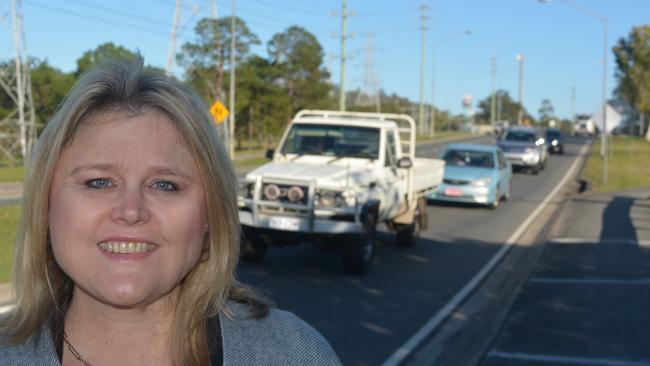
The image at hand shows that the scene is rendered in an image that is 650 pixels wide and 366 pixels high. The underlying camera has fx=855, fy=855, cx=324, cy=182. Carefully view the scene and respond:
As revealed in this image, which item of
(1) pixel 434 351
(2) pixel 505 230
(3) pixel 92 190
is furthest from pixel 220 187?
(2) pixel 505 230

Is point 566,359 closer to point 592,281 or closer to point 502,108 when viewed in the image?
point 592,281

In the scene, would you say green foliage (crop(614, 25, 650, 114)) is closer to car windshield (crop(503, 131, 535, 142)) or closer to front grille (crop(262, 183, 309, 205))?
car windshield (crop(503, 131, 535, 142))

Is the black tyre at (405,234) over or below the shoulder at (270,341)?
below

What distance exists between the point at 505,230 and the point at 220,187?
16.9m

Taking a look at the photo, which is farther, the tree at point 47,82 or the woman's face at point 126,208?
the tree at point 47,82

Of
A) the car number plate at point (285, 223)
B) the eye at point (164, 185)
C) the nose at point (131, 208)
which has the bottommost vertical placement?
the car number plate at point (285, 223)

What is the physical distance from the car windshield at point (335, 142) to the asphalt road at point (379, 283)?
5.48 ft

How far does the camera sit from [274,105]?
175ft

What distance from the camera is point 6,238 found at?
13.0m

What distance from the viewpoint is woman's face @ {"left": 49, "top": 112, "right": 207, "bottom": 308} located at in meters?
1.92

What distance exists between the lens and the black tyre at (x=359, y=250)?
38.4 ft

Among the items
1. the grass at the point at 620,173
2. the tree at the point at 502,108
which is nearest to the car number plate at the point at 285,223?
the grass at the point at 620,173

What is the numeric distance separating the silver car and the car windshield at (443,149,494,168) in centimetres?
1415

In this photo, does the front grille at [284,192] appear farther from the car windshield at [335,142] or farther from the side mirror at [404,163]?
the side mirror at [404,163]
